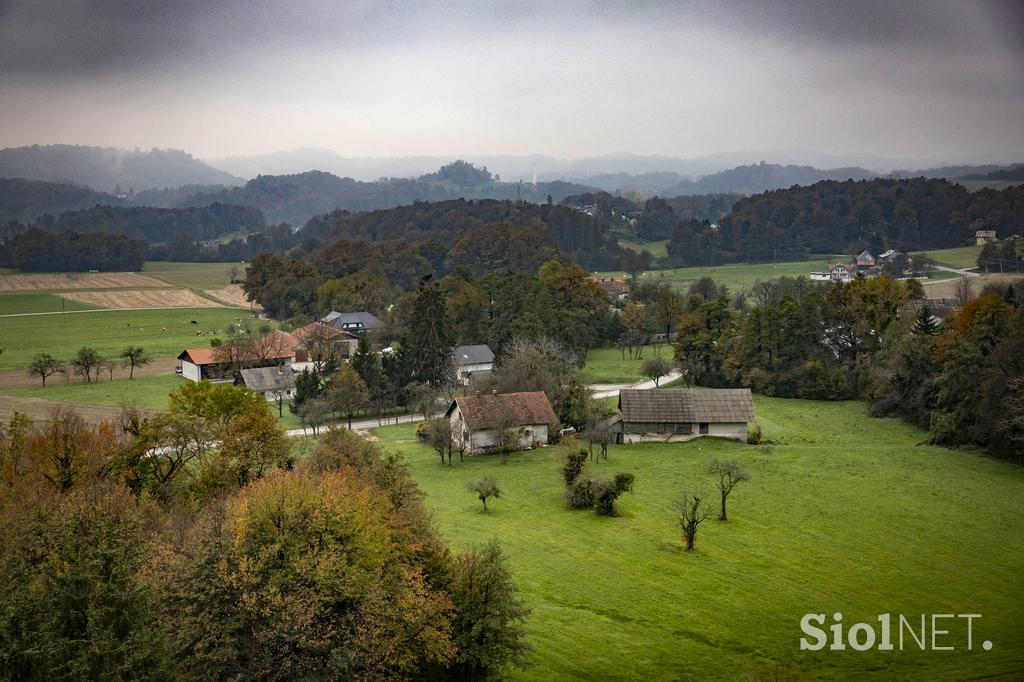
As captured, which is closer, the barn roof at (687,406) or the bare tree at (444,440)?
the bare tree at (444,440)

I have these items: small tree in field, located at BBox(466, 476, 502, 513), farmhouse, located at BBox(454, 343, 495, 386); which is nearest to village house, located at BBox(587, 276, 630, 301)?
farmhouse, located at BBox(454, 343, 495, 386)

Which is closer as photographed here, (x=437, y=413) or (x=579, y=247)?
(x=437, y=413)

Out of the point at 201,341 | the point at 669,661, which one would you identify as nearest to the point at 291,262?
the point at 201,341

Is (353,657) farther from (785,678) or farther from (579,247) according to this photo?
(579,247)

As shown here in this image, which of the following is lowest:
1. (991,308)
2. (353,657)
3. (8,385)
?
(8,385)

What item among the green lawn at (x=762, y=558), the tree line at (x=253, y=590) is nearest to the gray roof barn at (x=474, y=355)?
the green lawn at (x=762, y=558)

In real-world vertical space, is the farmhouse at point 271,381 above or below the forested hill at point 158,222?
below

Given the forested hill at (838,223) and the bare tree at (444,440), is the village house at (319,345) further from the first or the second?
the forested hill at (838,223)

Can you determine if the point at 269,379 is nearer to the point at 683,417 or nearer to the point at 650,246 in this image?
the point at 683,417
